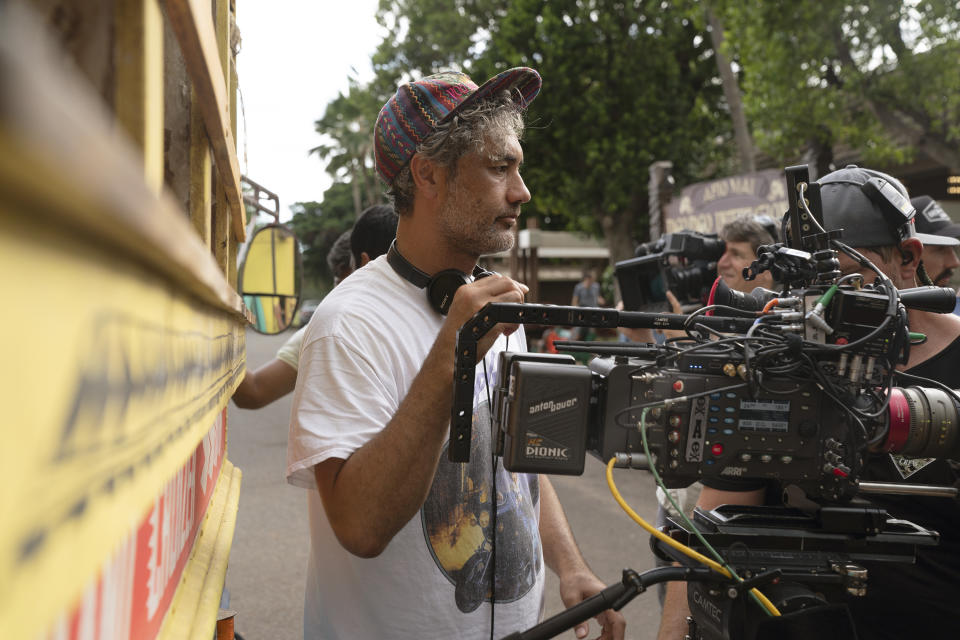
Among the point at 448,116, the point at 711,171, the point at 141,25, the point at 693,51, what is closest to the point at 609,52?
the point at 693,51

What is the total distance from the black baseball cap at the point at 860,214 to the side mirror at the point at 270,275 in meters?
1.92

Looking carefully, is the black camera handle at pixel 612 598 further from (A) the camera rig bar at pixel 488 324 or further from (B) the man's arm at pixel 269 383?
(B) the man's arm at pixel 269 383

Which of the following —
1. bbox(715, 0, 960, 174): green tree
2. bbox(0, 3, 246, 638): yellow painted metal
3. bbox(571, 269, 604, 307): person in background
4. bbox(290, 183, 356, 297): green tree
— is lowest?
bbox(0, 3, 246, 638): yellow painted metal

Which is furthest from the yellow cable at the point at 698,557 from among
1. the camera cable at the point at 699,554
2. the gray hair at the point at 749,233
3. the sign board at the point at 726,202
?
the sign board at the point at 726,202

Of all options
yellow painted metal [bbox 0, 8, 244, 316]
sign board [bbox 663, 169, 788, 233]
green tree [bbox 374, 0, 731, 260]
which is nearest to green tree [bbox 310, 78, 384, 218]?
green tree [bbox 374, 0, 731, 260]

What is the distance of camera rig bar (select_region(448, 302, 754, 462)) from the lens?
4.44ft

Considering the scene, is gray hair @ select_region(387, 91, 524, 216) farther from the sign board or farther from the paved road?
the sign board

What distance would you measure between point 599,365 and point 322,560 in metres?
0.78

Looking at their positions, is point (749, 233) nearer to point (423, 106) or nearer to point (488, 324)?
point (423, 106)

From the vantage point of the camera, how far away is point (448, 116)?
180 cm

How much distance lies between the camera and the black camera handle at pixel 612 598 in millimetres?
1295

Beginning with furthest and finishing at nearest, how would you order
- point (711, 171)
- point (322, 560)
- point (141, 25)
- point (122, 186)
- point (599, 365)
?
point (711, 171), point (322, 560), point (599, 365), point (141, 25), point (122, 186)

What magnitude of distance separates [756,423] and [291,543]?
492cm

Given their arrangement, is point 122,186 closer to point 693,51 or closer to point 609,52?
point 609,52
